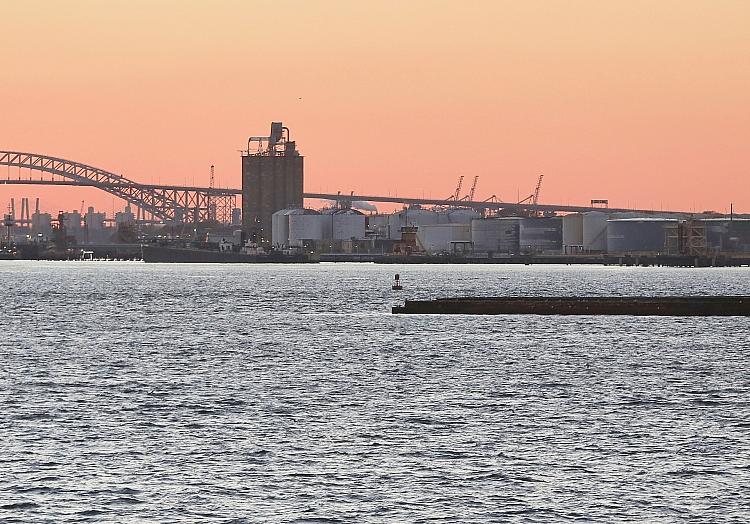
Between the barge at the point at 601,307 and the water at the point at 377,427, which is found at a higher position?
the barge at the point at 601,307

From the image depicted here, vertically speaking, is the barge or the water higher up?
the barge

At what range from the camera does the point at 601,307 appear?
91.6 metres

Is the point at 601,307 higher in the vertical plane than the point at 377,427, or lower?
higher

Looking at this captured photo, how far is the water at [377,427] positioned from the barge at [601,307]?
1039 cm

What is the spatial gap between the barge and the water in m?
10.4

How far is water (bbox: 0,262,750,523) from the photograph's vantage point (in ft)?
97.5

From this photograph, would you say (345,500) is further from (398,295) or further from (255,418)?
(398,295)

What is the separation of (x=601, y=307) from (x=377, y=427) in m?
53.2

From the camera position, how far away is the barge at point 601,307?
91.6 metres

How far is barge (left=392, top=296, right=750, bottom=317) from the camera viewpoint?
9162cm

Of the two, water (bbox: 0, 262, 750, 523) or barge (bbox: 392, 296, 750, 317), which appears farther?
barge (bbox: 392, 296, 750, 317)

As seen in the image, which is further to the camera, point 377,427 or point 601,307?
point 601,307

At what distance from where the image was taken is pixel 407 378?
5491cm

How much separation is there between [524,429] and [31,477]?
14.4 meters
